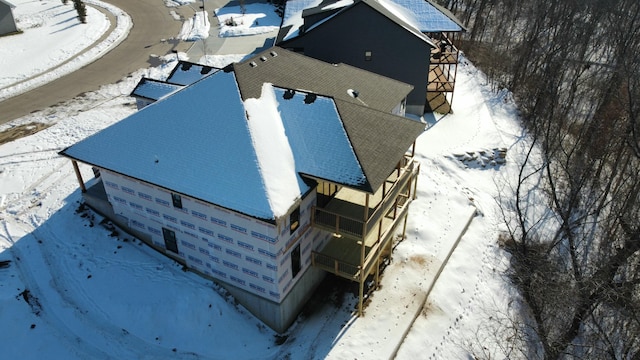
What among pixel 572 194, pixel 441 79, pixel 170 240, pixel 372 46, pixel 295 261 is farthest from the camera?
pixel 441 79

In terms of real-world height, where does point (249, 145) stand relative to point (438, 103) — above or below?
above

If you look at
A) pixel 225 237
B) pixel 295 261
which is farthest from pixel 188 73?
pixel 295 261

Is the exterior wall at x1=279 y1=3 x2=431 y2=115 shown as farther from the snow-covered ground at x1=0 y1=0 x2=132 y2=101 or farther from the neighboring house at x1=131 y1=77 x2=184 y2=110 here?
the snow-covered ground at x1=0 y1=0 x2=132 y2=101

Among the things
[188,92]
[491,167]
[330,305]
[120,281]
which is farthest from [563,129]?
[120,281]

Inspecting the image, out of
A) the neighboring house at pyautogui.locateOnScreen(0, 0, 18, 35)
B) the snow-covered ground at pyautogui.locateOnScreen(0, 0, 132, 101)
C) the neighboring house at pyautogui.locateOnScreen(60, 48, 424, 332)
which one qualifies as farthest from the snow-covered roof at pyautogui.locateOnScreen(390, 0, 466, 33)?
the neighboring house at pyautogui.locateOnScreen(0, 0, 18, 35)

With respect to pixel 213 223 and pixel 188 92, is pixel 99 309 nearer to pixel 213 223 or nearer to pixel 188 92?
pixel 213 223

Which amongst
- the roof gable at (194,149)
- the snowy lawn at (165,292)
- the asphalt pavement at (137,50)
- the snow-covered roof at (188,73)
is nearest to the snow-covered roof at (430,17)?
the snowy lawn at (165,292)

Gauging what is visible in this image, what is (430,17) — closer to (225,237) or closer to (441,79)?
(441,79)
